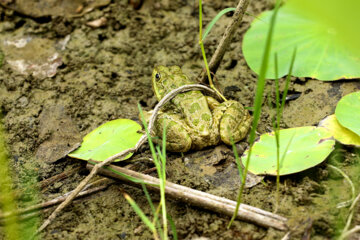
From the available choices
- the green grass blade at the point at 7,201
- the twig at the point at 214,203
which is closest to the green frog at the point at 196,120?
the twig at the point at 214,203

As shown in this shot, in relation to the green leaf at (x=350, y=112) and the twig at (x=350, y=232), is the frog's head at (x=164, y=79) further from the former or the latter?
the twig at (x=350, y=232)

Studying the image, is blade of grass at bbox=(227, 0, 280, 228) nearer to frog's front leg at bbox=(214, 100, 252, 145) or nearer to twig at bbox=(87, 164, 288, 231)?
twig at bbox=(87, 164, 288, 231)

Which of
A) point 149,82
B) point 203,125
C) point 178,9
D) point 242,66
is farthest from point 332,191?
point 178,9

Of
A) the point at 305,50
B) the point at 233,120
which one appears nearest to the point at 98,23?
the point at 233,120

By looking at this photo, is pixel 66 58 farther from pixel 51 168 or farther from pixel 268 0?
pixel 268 0

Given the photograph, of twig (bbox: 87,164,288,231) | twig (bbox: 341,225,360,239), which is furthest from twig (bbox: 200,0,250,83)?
twig (bbox: 341,225,360,239)

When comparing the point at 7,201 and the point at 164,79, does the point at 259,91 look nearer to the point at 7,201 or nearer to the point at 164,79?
the point at 164,79

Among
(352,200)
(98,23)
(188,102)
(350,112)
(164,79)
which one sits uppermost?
(98,23)
